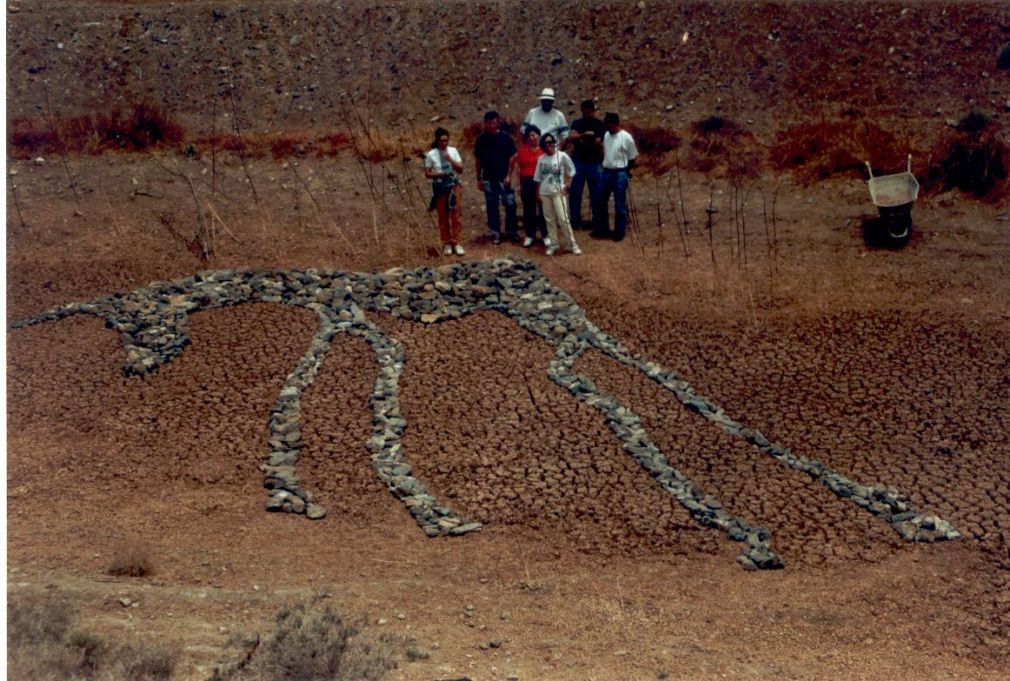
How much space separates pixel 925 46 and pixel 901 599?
16369 mm

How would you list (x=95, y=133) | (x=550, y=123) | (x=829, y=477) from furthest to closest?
(x=95, y=133), (x=550, y=123), (x=829, y=477)

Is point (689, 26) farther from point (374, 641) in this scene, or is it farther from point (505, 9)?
point (374, 641)

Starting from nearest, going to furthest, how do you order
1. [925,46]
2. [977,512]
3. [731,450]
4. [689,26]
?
[977,512] < [731,450] < [925,46] < [689,26]

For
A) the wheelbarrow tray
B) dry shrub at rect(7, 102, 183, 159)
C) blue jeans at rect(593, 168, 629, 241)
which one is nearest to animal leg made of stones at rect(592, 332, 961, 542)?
blue jeans at rect(593, 168, 629, 241)

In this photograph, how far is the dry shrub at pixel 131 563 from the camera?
8836 millimetres

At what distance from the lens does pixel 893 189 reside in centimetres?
1598

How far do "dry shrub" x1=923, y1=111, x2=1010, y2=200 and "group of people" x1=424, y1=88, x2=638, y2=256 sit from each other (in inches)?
210

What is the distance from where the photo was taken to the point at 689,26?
24.0m

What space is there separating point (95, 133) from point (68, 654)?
16.4m

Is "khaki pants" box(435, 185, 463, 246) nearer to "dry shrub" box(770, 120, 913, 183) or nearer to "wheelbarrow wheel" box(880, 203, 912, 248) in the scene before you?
"wheelbarrow wheel" box(880, 203, 912, 248)

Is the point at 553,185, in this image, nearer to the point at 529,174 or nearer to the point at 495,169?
the point at 529,174

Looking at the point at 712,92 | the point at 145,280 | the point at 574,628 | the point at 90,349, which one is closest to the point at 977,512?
the point at 574,628

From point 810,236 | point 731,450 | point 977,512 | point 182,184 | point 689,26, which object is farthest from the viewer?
point 689,26

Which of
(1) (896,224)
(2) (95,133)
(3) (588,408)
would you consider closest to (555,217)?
(1) (896,224)
